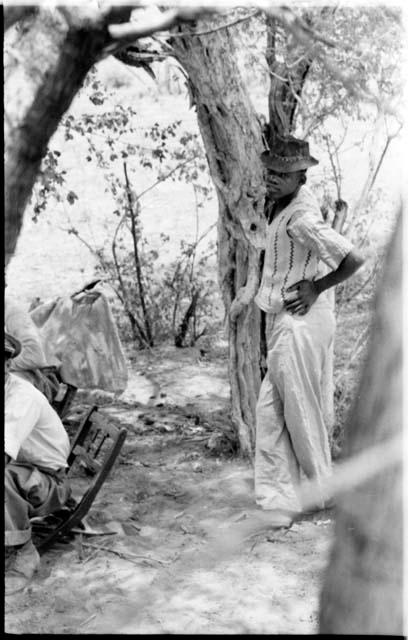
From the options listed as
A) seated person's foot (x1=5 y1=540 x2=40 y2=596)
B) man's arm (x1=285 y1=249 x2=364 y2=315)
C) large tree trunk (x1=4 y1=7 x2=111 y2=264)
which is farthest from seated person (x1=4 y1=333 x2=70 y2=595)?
large tree trunk (x1=4 y1=7 x2=111 y2=264)

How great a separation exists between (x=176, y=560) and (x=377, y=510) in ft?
10.6

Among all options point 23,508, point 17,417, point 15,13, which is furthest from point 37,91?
point 23,508

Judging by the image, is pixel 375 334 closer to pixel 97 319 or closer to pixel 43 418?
pixel 43 418

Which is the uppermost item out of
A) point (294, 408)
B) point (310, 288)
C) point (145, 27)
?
point (145, 27)

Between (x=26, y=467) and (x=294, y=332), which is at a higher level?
(x=294, y=332)

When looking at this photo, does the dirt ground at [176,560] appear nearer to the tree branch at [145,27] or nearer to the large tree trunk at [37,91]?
the large tree trunk at [37,91]

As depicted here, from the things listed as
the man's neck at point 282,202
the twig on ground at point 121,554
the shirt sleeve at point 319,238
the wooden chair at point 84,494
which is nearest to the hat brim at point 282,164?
the man's neck at point 282,202

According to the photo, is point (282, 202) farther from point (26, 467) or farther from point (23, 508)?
point (23, 508)

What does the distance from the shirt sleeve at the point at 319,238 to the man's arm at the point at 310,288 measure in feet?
0.15

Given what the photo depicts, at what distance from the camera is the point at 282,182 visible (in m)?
5.12

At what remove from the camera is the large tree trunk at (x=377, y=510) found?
1.70 meters

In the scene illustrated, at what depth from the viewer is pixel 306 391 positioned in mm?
5211

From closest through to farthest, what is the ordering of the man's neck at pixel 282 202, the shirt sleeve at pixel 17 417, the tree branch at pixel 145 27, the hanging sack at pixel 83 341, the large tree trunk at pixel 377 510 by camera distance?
the large tree trunk at pixel 377 510, the tree branch at pixel 145 27, the shirt sleeve at pixel 17 417, the man's neck at pixel 282 202, the hanging sack at pixel 83 341

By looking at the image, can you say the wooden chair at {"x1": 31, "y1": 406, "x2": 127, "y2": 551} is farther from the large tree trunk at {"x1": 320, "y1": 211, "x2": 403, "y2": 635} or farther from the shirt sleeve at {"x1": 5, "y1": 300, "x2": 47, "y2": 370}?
the large tree trunk at {"x1": 320, "y1": 211, "x2": 403, "y2": 635}
